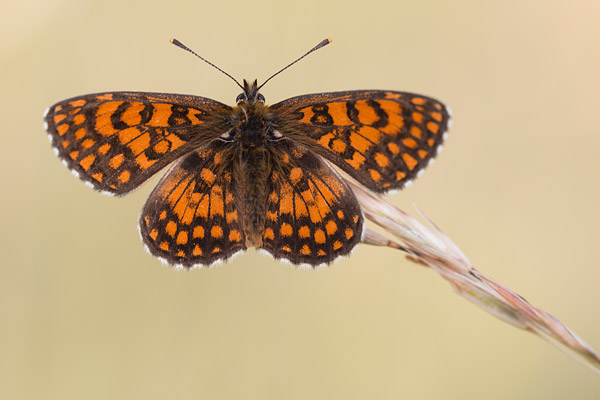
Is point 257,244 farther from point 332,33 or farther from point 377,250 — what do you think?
point 332,33

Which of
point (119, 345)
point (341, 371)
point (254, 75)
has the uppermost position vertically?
point (254, 75)

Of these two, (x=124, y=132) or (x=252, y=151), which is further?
(x=252, y=151)

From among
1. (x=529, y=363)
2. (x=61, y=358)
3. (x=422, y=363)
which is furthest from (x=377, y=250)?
(x=61, y=358)

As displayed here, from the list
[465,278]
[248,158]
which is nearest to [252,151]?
[248,158]

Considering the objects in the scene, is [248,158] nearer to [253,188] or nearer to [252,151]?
[252,151]

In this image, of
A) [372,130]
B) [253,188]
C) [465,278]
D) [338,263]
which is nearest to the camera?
[465,278]

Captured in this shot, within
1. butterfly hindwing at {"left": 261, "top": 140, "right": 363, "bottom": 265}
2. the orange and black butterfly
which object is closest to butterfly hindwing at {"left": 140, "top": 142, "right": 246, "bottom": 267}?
the orange and black butterfly
